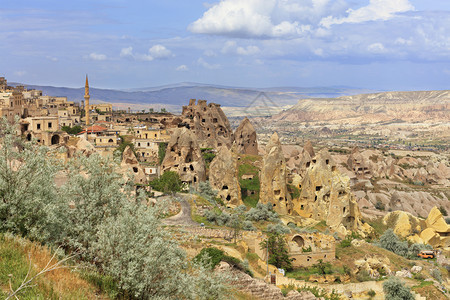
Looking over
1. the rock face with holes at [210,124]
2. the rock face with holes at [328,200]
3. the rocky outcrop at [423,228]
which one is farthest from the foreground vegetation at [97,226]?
the rock face with holes at [210,124]

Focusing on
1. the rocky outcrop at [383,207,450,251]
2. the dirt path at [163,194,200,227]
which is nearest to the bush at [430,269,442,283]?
the rocky outcrop at [383,207,450,251]

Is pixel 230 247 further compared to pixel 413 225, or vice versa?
pixel 413 225

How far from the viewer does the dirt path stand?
31.8 metres

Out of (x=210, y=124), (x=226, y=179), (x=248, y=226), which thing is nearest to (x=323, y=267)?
(x=248, y=226)

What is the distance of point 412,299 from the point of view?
27000 millimetres

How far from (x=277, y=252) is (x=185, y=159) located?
A: 22.4 meters

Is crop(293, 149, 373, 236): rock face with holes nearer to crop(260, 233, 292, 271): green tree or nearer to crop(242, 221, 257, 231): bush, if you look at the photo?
crop(242, 221, 257, 231): bush

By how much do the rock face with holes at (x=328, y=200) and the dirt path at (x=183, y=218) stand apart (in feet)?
42.6

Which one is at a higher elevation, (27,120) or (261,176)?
(27,120)

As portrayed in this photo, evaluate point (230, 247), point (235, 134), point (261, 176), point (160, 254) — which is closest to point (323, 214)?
point (261, 176)

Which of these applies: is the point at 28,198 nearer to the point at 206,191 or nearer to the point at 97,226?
the point at 97,226

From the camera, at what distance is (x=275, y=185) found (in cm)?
4806

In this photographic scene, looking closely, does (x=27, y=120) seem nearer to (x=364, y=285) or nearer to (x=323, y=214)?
(x=323, y=214)

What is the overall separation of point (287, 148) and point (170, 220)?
79792mm
